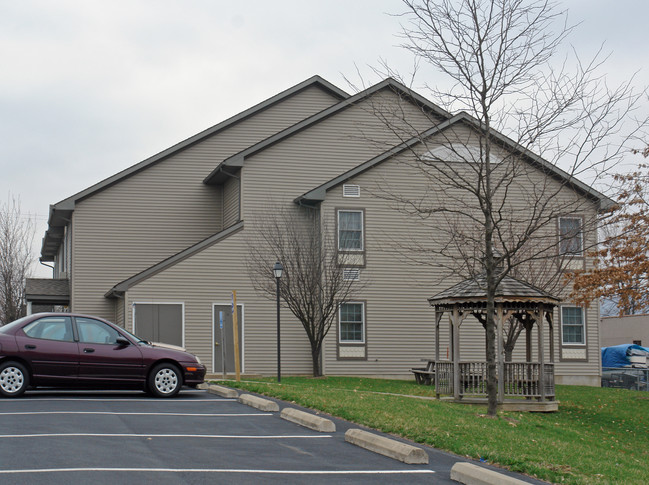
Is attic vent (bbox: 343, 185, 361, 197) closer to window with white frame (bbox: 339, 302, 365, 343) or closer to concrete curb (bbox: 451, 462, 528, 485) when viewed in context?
window with white frame (bbox: 339, 302, 365, 343)

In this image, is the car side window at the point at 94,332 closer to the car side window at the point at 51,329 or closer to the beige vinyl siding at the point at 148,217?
the car side window at the point at 51,329

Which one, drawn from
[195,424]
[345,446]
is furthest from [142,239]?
[345,446]

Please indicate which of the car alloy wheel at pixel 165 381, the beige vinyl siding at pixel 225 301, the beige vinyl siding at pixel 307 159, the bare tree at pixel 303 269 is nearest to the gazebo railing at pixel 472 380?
the car alloy wheel at pixel 165 381

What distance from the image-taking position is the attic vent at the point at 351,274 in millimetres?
28234

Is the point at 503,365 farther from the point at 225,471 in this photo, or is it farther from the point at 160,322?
the point at 225,471

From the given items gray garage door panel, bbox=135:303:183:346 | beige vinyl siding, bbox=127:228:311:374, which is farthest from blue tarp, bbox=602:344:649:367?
gray garage door panel, bbox=135:303:183:346

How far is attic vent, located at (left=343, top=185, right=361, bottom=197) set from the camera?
28.6 meters

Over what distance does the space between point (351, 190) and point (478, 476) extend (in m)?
20.6

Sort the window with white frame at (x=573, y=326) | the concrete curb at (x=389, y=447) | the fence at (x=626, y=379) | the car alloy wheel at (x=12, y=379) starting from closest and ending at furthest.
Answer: the concrete curb at (x=389, y=447)
the car alloy wheel at (x=12, y=379)
the window with white frame at (x=573, y=326)
the fence at (x=626, y=379)

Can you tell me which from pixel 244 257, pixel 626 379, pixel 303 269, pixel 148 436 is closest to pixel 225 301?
pixel 244 257

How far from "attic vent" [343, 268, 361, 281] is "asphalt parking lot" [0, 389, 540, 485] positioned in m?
13.9

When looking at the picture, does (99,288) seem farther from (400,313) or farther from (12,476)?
(12,476)

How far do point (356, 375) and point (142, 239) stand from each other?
29.1ft

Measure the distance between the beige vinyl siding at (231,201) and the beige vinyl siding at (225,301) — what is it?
1.79m
